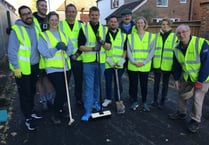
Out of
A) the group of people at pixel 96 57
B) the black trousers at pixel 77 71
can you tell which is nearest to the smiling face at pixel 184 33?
the group of people at pixel 96 57

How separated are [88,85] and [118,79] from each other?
0.82m

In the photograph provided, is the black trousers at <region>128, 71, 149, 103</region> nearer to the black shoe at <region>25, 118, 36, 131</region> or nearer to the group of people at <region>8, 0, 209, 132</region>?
the group of people at <region>8, 0, 209, 132</region>

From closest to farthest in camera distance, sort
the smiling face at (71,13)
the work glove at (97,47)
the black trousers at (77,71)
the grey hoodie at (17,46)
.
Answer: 1. the grey hoodie at (17,46)
2. the work glove at (97,47)
3. the smiling face at (71,13)
4. the black trousers at (77,71)

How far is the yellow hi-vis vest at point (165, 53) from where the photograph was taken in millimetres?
4668

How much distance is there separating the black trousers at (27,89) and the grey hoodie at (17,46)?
0.19 m

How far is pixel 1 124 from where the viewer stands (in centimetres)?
444

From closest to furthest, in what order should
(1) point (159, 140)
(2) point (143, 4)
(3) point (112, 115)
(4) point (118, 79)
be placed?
(1) point (159, 140) < (3) point (112, 115) < (4) point (118, 79) < (2) point (143, 4)

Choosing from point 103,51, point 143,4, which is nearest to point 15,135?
point 103,51

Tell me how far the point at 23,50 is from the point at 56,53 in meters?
0.58

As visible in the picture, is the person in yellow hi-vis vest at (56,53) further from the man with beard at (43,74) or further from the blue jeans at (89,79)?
the blue jeans at (89,79)

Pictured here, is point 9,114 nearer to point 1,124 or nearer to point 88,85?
point 1,124

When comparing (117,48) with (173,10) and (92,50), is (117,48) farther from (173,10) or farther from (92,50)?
(173,10)

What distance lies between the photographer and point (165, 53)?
4.72m

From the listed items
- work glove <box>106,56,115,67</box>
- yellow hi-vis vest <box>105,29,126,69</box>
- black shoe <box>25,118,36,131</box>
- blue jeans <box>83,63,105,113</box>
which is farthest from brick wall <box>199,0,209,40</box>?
black shoe <box>25,118,36,131</box>
